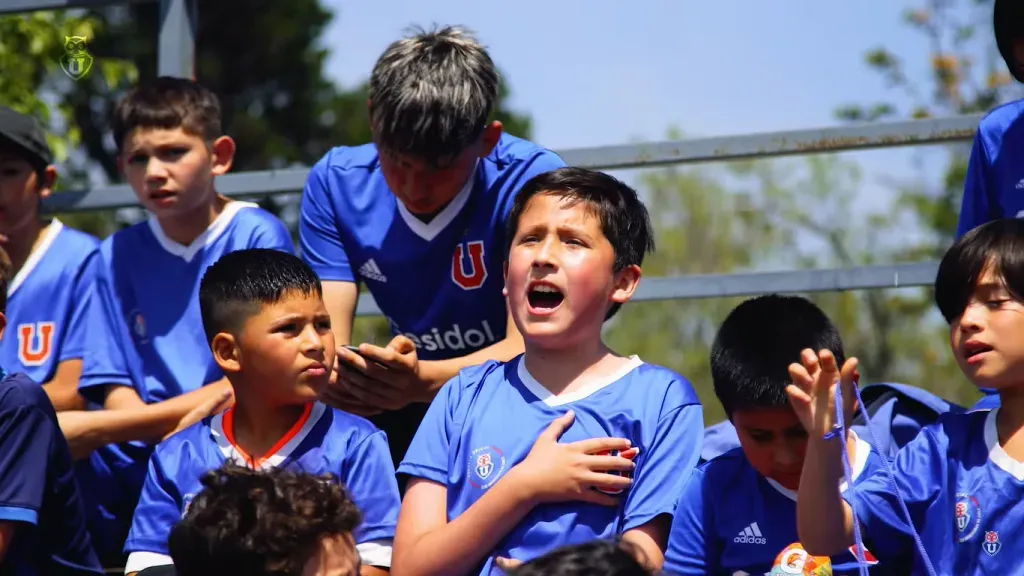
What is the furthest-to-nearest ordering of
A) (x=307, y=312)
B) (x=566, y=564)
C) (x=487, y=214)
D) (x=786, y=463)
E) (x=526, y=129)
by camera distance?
(x=526, y=129)
(x=487, y=214)
(x=307, y=312)
(x=786, y=463)
(x=566, y=564)

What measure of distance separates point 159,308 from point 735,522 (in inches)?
83.5

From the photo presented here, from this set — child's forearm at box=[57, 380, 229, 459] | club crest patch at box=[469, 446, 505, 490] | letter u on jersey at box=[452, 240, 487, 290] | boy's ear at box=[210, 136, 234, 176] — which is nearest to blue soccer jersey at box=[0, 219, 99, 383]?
child's forearm at box=[57, 380, 229, 459]

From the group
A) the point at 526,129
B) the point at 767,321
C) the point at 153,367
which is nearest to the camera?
the point at 767,321

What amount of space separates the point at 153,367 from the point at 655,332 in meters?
20.4

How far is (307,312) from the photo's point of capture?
3723mm

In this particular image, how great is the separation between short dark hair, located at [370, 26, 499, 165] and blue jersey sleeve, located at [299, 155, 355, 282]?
433 millimetres

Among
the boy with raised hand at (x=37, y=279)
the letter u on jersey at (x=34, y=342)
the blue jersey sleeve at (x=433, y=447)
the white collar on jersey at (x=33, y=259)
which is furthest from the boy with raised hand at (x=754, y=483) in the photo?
the white collar on jersey at (x=33, y=259)

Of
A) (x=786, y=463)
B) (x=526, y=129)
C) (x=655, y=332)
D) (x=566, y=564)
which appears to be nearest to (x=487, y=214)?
(x=786, y=463)

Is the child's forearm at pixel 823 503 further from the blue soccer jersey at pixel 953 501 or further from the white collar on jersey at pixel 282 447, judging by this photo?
the white collar on jersey at pixel 282 447

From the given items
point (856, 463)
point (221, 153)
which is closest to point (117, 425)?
point (221, 153)

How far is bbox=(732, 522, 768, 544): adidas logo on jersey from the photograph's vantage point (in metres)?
3.21

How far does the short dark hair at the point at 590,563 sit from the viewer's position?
2.10 meters

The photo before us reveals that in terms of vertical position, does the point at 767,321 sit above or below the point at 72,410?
above

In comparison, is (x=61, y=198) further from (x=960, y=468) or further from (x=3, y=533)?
(x=960, y=468)
